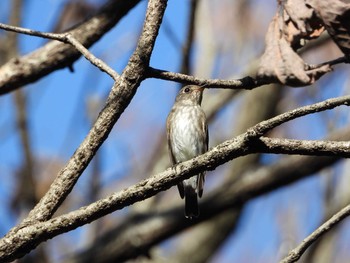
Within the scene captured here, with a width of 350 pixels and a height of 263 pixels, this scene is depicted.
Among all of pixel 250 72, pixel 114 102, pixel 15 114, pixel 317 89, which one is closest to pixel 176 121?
pixel 250 72

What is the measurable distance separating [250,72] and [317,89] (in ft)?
3.07

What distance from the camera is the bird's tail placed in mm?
5234

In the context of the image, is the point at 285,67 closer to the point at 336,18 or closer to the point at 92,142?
the point at 336,18

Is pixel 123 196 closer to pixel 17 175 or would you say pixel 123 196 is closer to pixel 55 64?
pixel 55 64

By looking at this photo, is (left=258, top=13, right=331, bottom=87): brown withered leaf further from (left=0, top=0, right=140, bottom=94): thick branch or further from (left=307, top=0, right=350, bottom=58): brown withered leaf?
(left=0, top=0, right=140, bottom=94): thick branch

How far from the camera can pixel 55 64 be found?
3.90 m

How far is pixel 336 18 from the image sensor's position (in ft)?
6.43

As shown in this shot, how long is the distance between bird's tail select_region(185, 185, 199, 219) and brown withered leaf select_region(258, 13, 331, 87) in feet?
10.6

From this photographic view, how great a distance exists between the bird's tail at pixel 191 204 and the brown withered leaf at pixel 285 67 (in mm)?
3238

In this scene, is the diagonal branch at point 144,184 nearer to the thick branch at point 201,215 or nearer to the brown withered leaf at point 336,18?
the brown withered leaf at point 336,18

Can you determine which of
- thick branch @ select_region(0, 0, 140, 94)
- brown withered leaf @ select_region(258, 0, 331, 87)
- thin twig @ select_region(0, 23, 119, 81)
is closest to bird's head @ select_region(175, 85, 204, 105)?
thick branch @ select_region(0, 0, 140, 94)

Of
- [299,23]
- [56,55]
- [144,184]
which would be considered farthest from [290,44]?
[56,55]

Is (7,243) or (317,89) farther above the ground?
(317,89)

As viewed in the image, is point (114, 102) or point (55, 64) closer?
point (114, 102)
